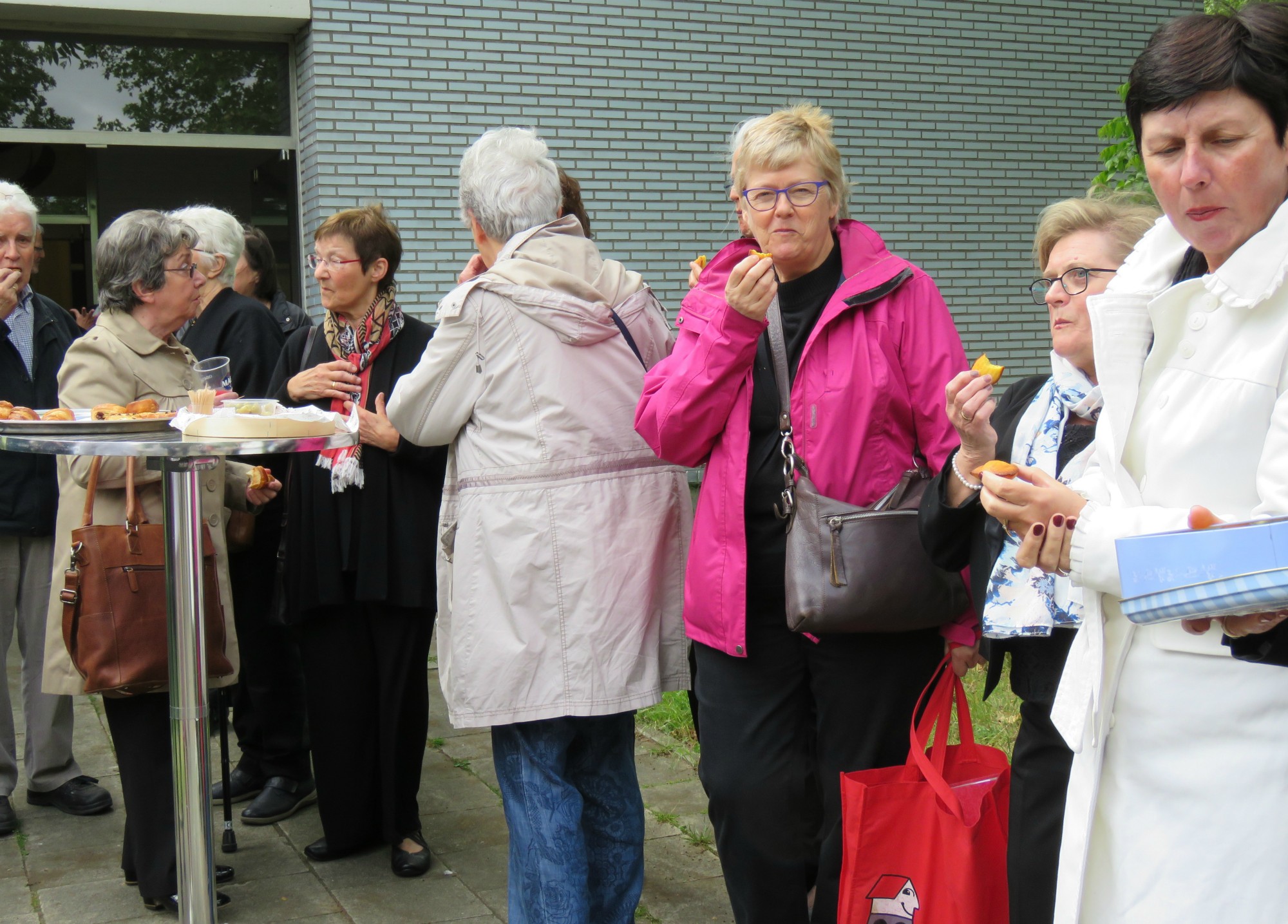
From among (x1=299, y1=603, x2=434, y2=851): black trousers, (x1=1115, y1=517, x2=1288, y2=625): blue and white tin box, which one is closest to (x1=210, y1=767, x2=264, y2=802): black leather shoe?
(x1=299, y1=603, x2=434, y2=851): black trousers

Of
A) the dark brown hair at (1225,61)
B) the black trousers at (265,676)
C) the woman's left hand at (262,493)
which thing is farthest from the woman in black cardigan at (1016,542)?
the black trousers at (265,676)

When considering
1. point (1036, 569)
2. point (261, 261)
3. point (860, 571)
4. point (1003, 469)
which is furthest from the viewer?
point (261, 261)

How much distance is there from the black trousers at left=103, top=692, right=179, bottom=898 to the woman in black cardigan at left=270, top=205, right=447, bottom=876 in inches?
20.4

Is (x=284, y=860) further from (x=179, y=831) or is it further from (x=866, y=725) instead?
(x=866, y=725)

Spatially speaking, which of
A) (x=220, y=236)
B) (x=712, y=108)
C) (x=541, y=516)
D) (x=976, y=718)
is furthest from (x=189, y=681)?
(x=712, y=108)

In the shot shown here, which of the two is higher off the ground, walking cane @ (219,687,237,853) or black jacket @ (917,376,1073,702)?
black jacket @ (917,376,1073,702)

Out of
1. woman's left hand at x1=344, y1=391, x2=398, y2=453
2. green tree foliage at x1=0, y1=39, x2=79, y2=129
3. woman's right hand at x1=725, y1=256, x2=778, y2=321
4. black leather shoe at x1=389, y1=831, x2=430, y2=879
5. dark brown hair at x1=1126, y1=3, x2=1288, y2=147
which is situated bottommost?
black leather shoe at x1=389, y1=831, x2=430, y2=879

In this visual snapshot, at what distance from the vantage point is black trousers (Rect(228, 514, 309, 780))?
4.57 meters

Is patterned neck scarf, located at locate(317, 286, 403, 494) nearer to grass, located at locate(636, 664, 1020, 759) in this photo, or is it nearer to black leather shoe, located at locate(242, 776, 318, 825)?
black leather shoe, located at locate(242, 776, 318, 825)

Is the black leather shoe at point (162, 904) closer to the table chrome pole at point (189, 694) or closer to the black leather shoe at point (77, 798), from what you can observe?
the table chrome pole at point (189, 694)

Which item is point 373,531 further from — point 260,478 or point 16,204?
point 16,204

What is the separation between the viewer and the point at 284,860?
400cm

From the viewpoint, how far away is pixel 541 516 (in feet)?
9.62

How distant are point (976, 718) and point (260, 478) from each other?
10.3 feet
